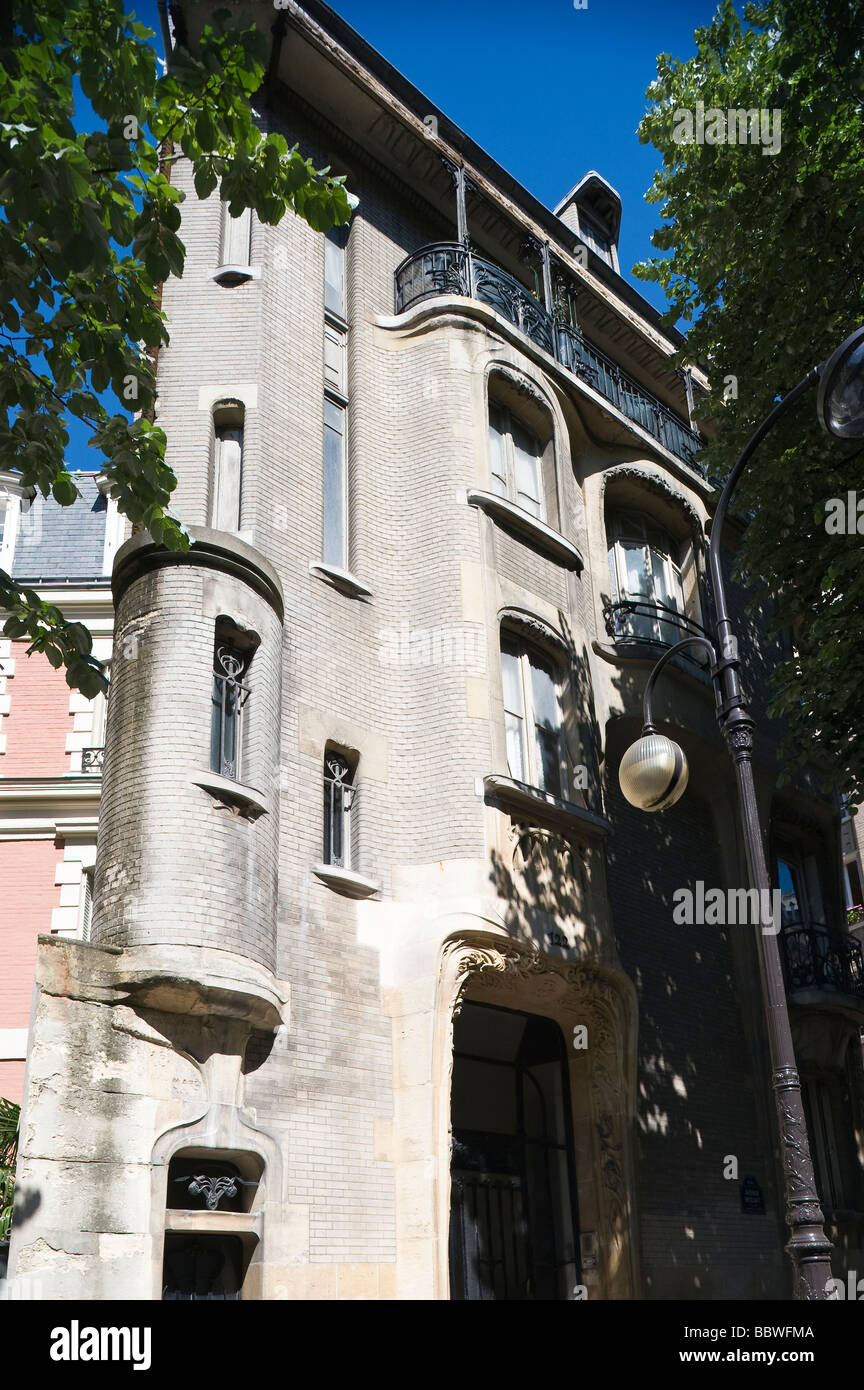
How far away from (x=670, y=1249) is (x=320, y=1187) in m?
5.80

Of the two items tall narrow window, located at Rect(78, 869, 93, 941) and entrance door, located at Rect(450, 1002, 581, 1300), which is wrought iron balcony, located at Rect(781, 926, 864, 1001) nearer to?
entrance door, located at Rect(450, 1002, 581, 1300)

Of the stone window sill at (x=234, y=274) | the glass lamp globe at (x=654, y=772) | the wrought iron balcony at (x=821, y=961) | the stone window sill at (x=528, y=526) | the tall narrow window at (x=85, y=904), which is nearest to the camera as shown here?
the glass lamp globe at (x=654, y=772)

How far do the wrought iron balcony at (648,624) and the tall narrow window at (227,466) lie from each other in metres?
6.53

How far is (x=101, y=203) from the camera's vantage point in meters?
8.48

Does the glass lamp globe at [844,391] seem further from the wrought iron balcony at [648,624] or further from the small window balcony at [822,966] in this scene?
the small window balcony at [822,966]

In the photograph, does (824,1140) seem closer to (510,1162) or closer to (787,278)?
(510,1162)

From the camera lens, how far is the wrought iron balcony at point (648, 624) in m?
18.7

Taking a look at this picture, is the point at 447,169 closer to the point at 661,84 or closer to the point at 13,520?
the point at 661,84

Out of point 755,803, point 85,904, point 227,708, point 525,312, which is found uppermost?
point 525,312

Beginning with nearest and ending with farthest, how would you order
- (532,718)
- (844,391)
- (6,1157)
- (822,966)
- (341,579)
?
(844,391), (341,579), (6,1157), (532,718), (822,966)

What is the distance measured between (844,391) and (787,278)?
7.19 metres

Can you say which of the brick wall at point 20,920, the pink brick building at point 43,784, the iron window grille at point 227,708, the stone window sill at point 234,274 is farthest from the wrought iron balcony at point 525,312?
the brick wall at point 20,920

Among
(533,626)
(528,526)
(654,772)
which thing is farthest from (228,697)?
(528,526)
